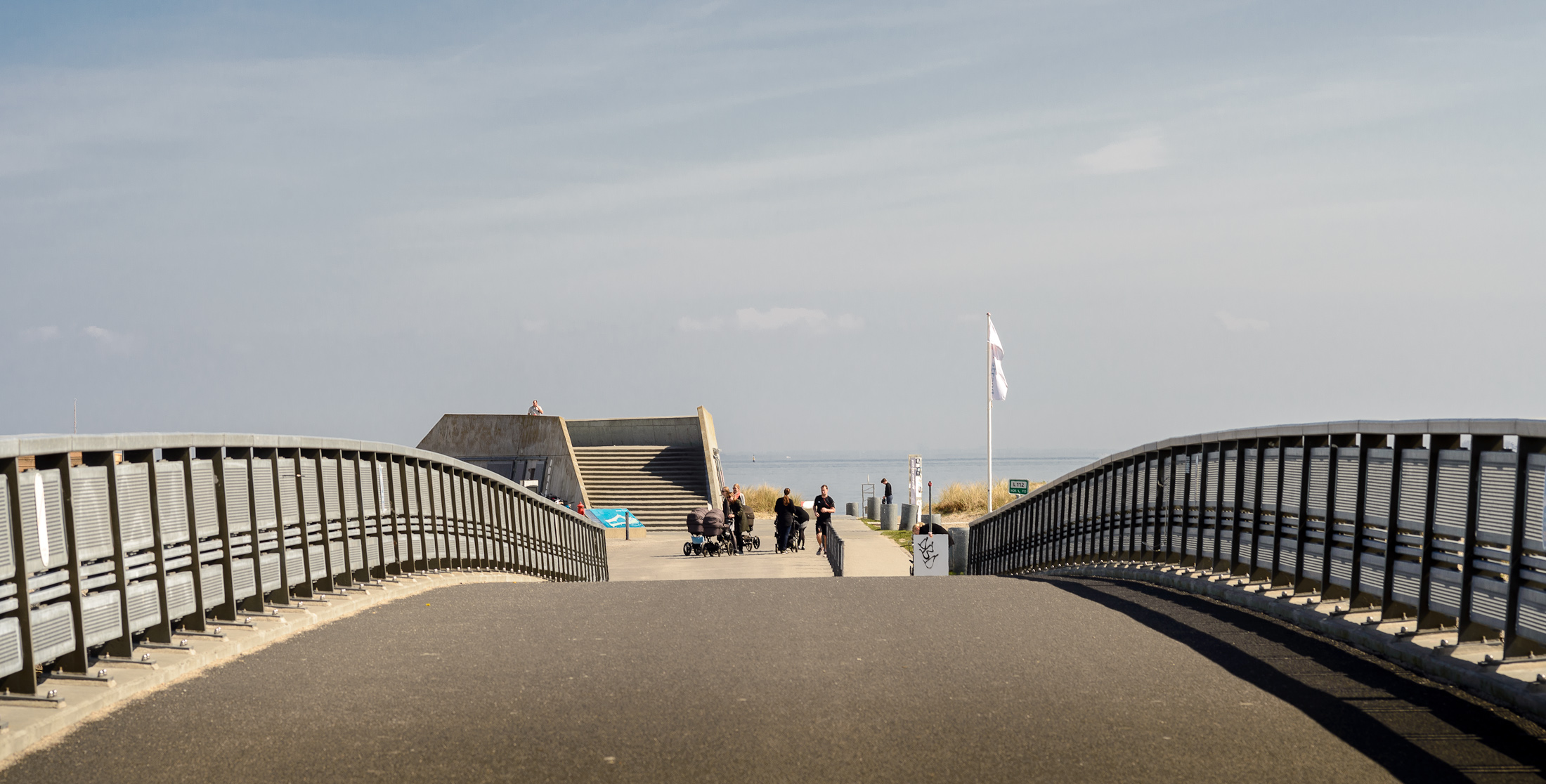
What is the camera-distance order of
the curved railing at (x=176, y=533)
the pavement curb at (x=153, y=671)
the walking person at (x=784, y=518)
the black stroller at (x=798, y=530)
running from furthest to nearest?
1. the black stroller at (x=798, y=530)
2. the walking person at (x=784, y=518)
3. the curved railing at (x=176, y=533)
4. the pavement curb at (x=153, y=671)

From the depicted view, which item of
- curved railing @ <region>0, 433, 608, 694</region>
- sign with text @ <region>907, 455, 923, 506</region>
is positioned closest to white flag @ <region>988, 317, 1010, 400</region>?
sign with text @ <region>907, 455, 923, 506</region>

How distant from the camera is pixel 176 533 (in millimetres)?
7492

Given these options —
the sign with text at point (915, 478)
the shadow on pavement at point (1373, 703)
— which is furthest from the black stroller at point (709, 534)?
the shadow on pavement at point (1373, 703)

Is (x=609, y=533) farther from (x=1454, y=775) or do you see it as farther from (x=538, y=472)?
(x=1454, y=775)

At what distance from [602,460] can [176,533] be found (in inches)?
1673

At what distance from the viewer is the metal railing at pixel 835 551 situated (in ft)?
80.1

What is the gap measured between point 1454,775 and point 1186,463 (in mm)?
8204

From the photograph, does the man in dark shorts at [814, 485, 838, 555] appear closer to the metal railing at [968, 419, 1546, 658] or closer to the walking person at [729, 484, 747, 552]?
the walking person at [729, 484, 747, 552]

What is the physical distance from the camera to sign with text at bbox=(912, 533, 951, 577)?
21.8m

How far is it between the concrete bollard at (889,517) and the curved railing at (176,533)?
100 feet

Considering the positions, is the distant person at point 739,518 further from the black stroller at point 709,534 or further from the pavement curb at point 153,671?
the pavement curb at point 153,671

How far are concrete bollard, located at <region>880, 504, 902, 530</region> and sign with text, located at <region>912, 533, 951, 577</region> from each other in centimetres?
2058

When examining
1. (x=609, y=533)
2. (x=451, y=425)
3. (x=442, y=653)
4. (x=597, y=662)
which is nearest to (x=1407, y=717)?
(x=597, y=662)

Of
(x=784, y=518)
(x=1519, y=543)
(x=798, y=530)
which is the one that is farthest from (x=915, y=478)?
(x=1519, y=543)
